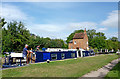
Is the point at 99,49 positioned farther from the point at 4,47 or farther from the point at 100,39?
the point at 4,47

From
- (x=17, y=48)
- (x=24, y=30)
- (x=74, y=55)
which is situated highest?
(x=24, y=30)

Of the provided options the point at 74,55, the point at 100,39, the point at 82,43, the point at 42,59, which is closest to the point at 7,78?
the point at 42,59

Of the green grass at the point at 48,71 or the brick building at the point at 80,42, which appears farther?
the brick building at the point at 80,42

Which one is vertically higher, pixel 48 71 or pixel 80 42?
pixel 80 42

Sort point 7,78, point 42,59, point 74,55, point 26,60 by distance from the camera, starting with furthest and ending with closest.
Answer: point 74,55
point 42,59
point 26,60
point 7,78

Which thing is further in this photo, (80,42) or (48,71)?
(80,42)

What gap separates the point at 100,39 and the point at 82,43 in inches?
298

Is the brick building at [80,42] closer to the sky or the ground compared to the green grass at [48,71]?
closer to the sky

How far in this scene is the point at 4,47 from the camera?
65.1 feet

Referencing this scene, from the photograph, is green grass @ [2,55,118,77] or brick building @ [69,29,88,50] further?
brick building @ [69,29,88,50]

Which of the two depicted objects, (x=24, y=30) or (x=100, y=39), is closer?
(x=24, y=30)

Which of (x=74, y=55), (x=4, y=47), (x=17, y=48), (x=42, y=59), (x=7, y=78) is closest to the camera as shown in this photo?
(x=7, y=78)

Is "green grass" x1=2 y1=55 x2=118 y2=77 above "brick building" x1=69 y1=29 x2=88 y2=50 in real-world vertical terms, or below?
below

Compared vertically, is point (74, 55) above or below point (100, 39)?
below
